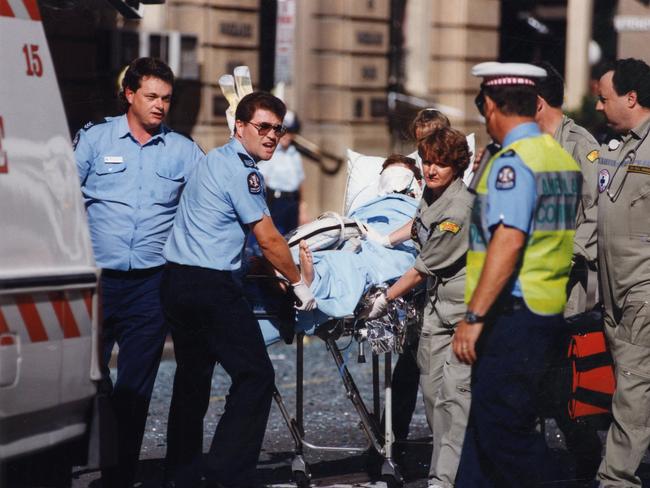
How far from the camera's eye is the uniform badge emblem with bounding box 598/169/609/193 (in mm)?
6141

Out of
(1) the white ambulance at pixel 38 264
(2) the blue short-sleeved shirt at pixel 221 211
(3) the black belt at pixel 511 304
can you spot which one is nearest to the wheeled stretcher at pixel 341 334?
(2) the blue short-sleeved shirt at pixel 221 211

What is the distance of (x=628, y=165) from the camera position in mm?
6051

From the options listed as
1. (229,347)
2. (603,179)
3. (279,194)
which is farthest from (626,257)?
(279,194)

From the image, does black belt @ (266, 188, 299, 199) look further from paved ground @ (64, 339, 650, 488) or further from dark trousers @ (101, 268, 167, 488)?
dark trousers @ (101, 268, 167, 488)

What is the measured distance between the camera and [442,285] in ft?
19.6

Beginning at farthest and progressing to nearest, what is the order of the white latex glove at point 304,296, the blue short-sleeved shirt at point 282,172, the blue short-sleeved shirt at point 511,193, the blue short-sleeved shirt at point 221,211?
the blue short-sleeved shirt at point 282,172, the white latex glove at point 304,296, the blue short-sleeved shirt at point 221,211, the blue short-sleeved shirt at point 511,193

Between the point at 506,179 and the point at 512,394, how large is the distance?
0.80m

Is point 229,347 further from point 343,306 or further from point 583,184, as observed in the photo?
point 583,184

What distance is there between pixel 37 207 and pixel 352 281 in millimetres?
2064

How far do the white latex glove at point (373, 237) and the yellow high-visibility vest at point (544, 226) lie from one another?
1338 millimetres

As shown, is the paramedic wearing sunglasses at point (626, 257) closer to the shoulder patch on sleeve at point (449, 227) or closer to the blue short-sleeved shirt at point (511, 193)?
the shoulder patch on sleeve at point (449, 227)

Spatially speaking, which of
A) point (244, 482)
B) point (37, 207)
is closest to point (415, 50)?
point (244, 482)

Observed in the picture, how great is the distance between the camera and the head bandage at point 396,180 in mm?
6730

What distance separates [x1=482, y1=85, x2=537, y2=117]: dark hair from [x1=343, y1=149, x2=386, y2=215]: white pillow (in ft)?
6.46
